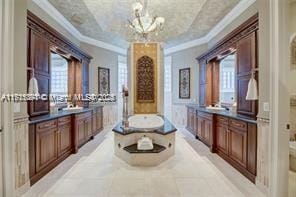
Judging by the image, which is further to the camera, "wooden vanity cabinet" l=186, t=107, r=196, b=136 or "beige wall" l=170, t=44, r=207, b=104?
"beige wall" l=170, t=44, r=207, b=104

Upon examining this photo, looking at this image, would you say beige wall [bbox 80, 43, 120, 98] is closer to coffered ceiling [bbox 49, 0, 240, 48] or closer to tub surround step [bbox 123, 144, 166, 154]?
coffered ceiling [bbox 49, 0, 240, 48]

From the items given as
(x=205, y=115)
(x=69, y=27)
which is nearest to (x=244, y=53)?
(x=205, y=115)

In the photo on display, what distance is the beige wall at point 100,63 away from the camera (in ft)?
24.5

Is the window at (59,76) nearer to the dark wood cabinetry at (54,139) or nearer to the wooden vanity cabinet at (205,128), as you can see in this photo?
the dark wood cabinetry at (54,139)

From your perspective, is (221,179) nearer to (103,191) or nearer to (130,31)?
(103,191)

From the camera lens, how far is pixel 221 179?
3.19 meters

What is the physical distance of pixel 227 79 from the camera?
21.2 ft

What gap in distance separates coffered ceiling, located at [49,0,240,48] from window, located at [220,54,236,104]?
3.69ft

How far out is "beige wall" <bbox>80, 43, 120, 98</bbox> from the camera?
746 cm

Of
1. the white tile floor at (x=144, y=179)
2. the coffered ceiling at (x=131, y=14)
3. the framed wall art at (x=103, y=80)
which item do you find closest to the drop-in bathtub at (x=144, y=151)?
the white tile floor at (x=144, y=179)

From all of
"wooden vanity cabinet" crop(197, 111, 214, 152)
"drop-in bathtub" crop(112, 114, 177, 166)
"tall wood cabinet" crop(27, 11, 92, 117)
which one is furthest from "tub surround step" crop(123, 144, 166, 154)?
"tall wood cabinet" crop(27, 11, 92, 117)

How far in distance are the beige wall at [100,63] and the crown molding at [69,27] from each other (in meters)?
0.15

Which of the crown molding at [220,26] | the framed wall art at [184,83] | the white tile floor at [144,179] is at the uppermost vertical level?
the crown molding at [220,26]

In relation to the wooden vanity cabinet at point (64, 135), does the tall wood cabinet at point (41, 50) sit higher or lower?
higher
